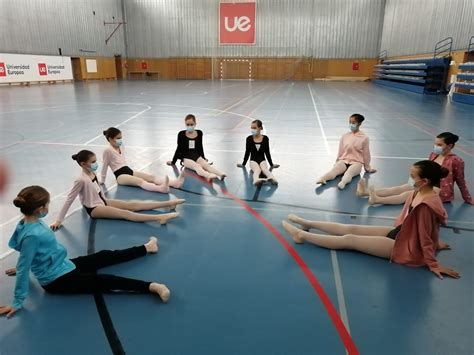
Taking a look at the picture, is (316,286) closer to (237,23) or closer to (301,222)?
(301,222)

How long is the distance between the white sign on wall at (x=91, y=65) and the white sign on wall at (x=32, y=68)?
231 cm

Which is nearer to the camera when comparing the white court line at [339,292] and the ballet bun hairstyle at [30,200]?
the ballet bun hairstyle at [30,200]

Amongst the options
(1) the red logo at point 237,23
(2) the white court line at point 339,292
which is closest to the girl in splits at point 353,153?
(2) the white court line at point 339,292

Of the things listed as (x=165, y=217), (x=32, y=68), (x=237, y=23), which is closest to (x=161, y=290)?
(x=165, y=217)

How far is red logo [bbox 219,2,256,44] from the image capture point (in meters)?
36.2

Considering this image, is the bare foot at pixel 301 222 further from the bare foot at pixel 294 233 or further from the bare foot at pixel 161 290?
the bare foot at pixel 161 290

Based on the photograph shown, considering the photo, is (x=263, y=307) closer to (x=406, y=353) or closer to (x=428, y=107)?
(x=406, y=353)

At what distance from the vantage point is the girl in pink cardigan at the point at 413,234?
10.6 ft

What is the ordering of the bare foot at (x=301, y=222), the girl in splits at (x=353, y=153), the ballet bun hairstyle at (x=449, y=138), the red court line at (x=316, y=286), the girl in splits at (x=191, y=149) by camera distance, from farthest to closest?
the girl in splits at (x=191, y=149) < the girl in splits at (x=353, y=153) < the ballet bun hairstyle at (x=449, y=138) < the bare foot at (x=301, y=222) < the red court line at (x=316, y=286)

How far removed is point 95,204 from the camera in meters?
4.39

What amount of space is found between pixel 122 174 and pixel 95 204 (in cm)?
144

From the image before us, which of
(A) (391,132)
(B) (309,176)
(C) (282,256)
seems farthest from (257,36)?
(C) (282,256)

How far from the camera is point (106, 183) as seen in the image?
5.95 metres

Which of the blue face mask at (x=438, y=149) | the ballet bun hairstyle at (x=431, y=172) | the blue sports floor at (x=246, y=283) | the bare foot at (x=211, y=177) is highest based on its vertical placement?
the ballet bun hairstyle at (x=431, y=172)
